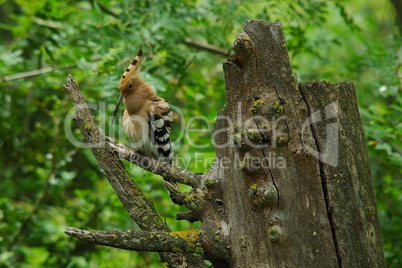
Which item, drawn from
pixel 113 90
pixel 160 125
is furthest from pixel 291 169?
pixel 113 90

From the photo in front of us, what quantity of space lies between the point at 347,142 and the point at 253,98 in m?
0.65

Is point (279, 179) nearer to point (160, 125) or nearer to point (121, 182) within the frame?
point (121, 182)

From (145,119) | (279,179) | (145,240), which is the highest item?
(145,119)

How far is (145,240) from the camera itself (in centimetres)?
319

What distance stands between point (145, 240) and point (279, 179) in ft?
3.01

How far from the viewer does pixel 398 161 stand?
15.3ft

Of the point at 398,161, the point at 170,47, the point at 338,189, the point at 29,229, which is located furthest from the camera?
the point at 29,229

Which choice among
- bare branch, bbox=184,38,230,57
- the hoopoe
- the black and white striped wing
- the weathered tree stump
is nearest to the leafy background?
bare branch, bbox=184,38,230,57

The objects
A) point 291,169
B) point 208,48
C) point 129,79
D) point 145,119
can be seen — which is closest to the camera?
point 291,169

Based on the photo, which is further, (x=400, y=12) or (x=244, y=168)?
(x=400, y=12)

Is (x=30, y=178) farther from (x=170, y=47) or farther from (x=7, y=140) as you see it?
(x=170, y=47)

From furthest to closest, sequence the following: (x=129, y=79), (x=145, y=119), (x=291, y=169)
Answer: (x=145, y=119) → (x=129, y=79) → (x=291, y=169)

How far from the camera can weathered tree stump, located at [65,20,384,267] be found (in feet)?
10.1

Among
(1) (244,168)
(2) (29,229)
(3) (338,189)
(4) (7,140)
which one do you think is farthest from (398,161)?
(4) (7,140)
